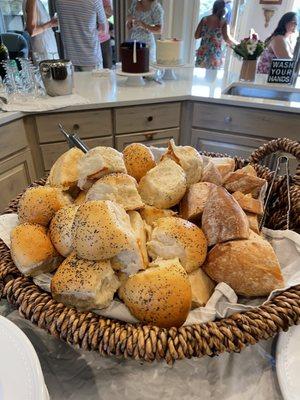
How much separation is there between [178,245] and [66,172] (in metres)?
A: 0.27

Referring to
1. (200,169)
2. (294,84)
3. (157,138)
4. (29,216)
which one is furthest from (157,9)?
(29,216)

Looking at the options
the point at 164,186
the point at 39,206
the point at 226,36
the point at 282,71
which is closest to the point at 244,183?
the point at 164,186

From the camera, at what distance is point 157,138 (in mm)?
1708

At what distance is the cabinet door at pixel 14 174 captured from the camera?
1.42 metres

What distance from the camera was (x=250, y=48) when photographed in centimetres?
189

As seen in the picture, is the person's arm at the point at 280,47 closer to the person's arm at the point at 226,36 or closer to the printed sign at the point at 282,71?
the person's arm at the point at 226,36


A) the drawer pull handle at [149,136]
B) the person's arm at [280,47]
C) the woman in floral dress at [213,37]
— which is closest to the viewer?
the drawer pull handle at [149,136]

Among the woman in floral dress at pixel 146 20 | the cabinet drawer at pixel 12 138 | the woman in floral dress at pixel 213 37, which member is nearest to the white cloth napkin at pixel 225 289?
the cabinet drawer at pixel 12 138

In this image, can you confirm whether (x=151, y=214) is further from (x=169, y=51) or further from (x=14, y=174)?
(x=169, y=51)

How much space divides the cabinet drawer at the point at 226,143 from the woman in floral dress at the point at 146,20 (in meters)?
1.40

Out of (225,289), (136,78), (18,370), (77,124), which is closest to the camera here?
(18,370)

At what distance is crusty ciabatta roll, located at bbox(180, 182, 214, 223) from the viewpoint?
57 centimetres

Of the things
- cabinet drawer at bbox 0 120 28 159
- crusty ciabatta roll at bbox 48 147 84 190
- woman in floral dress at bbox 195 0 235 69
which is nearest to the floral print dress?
woman in floral dress at bbox 195 0 235 69

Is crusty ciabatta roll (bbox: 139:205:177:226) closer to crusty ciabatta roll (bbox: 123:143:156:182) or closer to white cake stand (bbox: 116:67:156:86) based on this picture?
crusty ciabatta roll (bbox: 123:143:156:182)
